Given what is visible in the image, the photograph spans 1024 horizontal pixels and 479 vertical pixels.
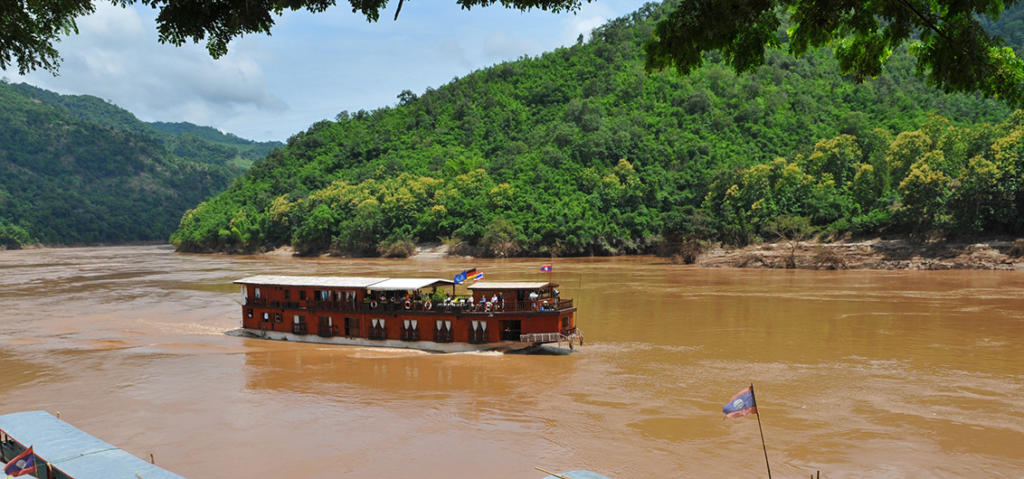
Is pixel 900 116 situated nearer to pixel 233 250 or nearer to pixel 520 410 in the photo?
pixel 520 410

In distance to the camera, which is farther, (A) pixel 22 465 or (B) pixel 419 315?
(B) pixel 419 315

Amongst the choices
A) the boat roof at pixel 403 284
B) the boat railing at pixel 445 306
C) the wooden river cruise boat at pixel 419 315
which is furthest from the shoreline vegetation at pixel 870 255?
the boat roof at pixel 403 284

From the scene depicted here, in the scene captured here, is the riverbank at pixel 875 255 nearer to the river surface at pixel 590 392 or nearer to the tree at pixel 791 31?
the river surface at pixel 590 392

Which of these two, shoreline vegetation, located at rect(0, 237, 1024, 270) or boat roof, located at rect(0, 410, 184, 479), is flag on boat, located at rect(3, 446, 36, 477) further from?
shoreline vegetation, located at rect(0, 237, 1024, 270)

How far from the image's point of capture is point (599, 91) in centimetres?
11619

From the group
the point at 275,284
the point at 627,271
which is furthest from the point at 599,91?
the point at 275,284

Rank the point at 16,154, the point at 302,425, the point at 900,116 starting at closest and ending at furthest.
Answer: the point at 302,425 < the point at 900,116 < the point at 16,154

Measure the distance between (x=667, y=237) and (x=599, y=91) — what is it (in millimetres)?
53157

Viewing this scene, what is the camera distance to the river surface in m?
15.8

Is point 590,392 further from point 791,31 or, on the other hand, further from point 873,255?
point 873,255

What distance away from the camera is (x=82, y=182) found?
159125 millimetres

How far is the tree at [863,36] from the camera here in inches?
205

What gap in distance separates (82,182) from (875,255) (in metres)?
171

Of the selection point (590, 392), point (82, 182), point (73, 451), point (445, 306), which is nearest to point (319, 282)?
point (445, 306)
